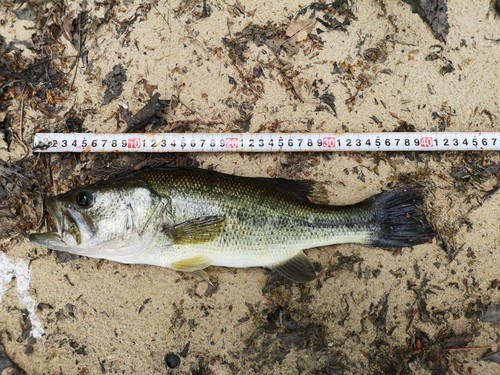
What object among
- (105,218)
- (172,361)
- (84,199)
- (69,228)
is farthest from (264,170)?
(172,361)

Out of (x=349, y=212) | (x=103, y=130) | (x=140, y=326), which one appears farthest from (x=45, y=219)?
(x=349, y=212)

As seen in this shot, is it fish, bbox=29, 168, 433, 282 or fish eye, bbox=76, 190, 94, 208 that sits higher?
fish eye, bbox=76, 190, 94, 208

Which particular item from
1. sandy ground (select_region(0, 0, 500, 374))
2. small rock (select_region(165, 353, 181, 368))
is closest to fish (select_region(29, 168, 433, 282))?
sandy ground (select_region(0, 0, 500, 374))

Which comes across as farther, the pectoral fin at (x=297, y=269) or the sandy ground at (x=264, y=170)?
the sandy ground at (x=264, y=170)

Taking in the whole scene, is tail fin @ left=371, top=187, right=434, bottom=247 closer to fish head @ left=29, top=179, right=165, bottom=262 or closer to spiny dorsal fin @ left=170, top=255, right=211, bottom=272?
spiny dorsal fin @ left=170, top=255, right=211, bottom=272

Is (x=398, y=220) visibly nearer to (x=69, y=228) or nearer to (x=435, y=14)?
(x=435, y=14)

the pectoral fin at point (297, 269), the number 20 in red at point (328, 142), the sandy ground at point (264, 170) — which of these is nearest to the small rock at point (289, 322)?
the sandy ground at point (264, 170)

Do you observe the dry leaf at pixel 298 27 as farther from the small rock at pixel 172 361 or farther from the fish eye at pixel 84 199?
the small rock at pixel 172 361
